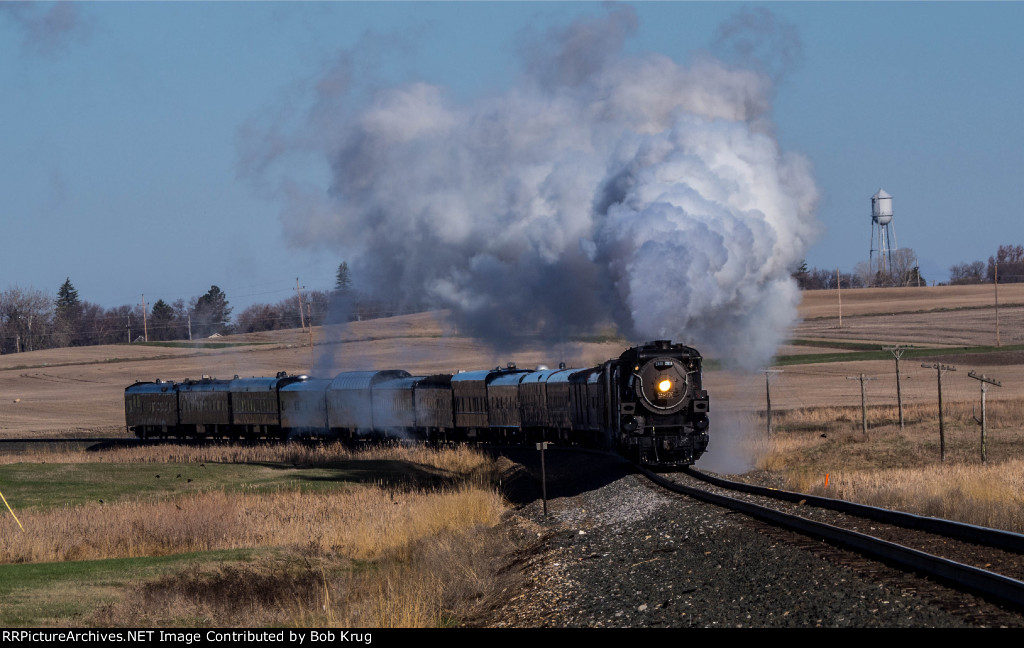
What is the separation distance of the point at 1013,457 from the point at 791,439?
931 centimetres

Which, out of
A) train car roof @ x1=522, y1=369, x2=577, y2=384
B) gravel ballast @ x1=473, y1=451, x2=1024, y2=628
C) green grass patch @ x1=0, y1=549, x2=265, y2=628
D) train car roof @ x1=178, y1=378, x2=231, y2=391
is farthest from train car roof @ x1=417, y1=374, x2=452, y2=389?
gravel ballast @ x1=473, y1=451, x2=1024, y2=628

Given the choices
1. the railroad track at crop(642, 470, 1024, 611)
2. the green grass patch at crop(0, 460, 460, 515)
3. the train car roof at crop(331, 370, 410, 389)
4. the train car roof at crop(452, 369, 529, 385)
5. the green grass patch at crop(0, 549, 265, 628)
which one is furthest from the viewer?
the train car roof at crop(331, 370, 410, 389)

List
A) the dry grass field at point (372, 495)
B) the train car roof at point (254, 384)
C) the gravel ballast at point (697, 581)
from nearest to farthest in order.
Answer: the gravel ballast at point (697, 581)
the dry grass field at point (372, 495)
the train car roof at point (254, 384)

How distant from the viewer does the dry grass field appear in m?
18.5

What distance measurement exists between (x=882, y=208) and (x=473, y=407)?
104284 mm

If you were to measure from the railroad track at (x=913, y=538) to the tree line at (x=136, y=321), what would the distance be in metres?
132

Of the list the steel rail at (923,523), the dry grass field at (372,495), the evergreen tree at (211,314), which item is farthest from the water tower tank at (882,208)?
the steel rail at (923,523)

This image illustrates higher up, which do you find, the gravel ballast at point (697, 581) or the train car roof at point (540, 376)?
the train car roof at point (540, 376)

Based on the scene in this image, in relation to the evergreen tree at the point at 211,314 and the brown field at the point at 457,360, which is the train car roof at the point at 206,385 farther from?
the evergreen tree at the point at 211,314

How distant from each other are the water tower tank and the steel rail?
12837 centimetres

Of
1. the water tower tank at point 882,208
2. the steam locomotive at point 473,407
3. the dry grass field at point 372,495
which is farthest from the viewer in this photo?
the water tower tank at point 882,208

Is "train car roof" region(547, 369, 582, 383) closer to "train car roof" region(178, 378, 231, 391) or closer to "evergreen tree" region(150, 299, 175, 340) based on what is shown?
"train car roof" region(178, 378, 231, 391)

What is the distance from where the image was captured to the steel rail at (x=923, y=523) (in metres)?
13.9

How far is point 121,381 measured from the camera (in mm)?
113375
